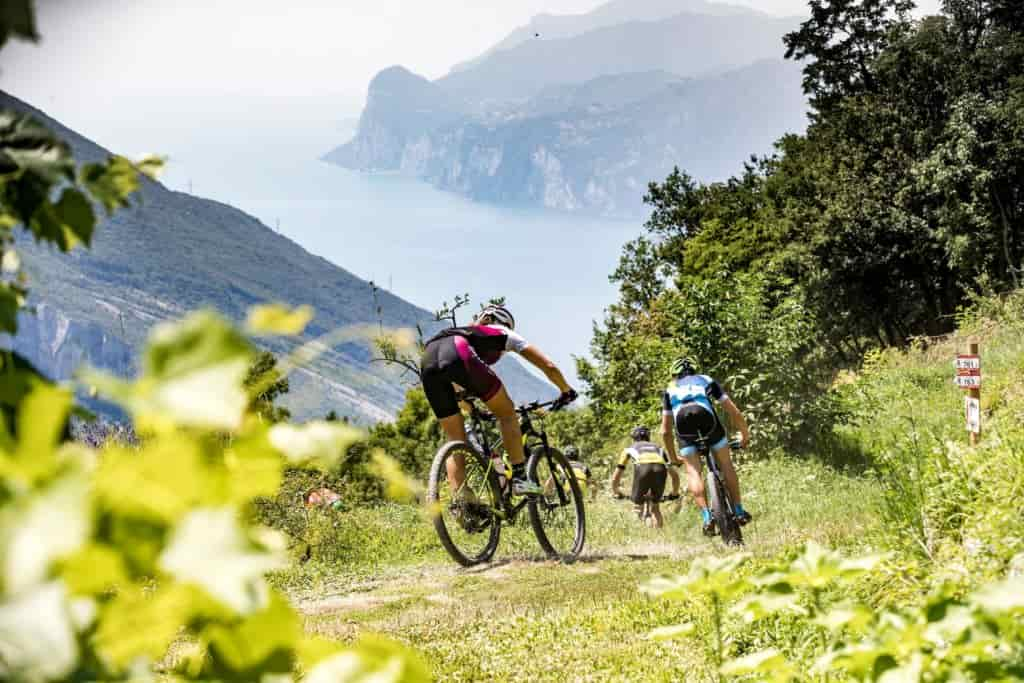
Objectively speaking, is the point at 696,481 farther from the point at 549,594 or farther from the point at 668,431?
the point at 549,594

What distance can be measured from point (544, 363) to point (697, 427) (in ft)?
6.23

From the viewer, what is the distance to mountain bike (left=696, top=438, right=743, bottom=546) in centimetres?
914

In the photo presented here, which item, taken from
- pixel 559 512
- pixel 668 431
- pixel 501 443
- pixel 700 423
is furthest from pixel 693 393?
pixel 501 443

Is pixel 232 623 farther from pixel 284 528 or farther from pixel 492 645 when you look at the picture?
pixel 284 528

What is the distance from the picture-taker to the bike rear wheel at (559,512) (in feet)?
30.0

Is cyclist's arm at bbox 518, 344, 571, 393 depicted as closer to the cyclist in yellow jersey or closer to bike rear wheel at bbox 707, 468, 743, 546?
bike rear wheel at bbox 707, 468, 743, 546

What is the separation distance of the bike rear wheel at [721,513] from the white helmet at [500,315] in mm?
2327

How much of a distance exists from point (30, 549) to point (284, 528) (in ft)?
37.7

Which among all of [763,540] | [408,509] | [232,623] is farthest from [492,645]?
[408,509]

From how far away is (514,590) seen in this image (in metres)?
7.73

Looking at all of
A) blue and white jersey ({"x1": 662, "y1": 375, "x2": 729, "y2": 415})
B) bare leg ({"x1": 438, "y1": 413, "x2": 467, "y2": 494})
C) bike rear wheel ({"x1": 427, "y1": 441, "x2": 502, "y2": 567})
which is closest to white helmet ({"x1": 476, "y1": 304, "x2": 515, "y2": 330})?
bare leg ({"x1": 438, "y1": 413, "x2": 467, "y2": 494})

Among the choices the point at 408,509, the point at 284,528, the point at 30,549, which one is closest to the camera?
the point at 30,549

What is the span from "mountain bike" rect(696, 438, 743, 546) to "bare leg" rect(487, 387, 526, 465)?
5.80 feet

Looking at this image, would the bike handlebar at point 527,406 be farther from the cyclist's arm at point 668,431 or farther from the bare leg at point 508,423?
the cyclist's arm at point 668,431
